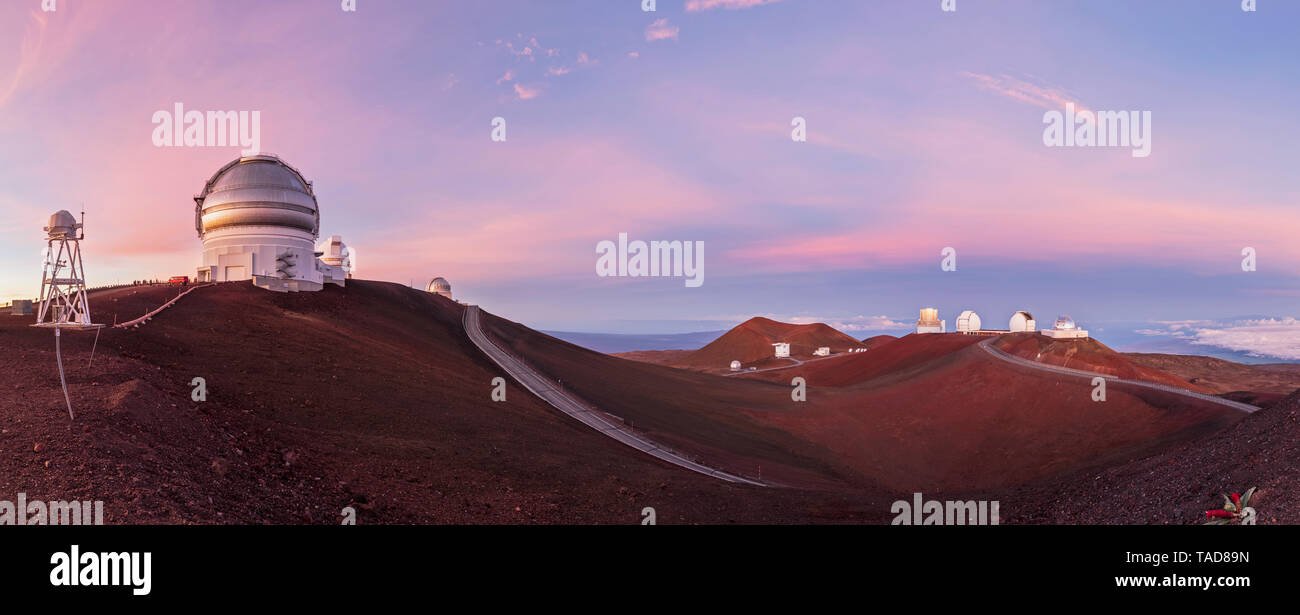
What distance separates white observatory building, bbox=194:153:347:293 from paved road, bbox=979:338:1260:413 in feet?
227

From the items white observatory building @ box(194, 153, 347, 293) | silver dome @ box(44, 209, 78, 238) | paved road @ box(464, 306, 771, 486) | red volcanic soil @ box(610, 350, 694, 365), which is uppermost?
white observatory building @ box(194, 153, 347, 293)

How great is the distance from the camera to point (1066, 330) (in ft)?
258

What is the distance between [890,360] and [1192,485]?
7477 centimetres

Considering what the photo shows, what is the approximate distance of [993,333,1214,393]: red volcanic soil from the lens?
61000 millimetres

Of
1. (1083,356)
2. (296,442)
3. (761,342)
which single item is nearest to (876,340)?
(761,342)

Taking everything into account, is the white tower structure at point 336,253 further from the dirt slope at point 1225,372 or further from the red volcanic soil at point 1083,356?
the dirt slope at point 1225,372

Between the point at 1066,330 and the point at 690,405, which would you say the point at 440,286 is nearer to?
the point at 690,405

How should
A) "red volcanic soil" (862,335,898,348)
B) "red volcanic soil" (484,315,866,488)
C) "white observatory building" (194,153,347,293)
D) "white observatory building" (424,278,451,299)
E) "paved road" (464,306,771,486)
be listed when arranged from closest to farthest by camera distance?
"paved road" (464,306,771,486) → "red volcanic soil" (484,315,866,488) → "white observatory building" (194,153,347,293) → "white observatory building" (424,278,451,299) → "red volcanic soil" (862,335,898,348)

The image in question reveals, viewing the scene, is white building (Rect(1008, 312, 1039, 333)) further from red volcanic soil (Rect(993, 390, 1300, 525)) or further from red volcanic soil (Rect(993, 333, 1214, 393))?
red volcanic soil (Rect(993, 390, 1300, 525))

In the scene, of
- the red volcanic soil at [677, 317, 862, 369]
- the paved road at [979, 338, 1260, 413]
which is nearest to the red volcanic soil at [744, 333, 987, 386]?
the paved road at [979, 338, 1260, 413]

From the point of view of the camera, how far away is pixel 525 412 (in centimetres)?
3662
